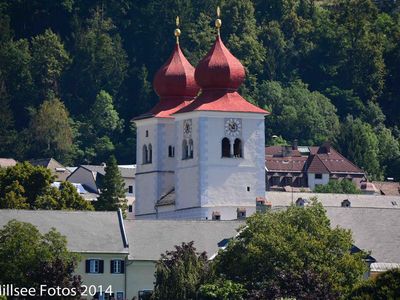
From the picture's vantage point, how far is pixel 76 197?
457 ft

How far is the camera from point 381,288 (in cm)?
9925

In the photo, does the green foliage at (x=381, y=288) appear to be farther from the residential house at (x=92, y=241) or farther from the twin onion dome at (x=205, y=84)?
the twin onion dome at (x=205, y=84)

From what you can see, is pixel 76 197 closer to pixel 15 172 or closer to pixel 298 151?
pixel 15 172

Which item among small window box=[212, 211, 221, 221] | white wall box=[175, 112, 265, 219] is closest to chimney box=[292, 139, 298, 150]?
white wall box=[175, 112, 265, 219]

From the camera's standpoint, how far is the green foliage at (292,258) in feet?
341

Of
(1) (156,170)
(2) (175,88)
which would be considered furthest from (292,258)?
(2) (175,88)

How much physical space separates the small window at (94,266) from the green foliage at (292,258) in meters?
5.82

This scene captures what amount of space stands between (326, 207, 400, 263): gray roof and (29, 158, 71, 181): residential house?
6449cm

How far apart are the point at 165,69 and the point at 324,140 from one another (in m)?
58.2

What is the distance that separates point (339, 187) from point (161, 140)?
39204mm

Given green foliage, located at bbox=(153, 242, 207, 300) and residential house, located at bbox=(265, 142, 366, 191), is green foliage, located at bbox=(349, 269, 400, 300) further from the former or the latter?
residential house, located at bbox=(265, 142, 366, 191)

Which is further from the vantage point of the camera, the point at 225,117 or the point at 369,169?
the point at 369,169

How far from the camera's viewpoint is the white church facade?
433ft

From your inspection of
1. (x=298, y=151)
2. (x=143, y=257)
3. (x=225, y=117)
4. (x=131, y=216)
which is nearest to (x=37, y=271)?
(x=143, y=257)
